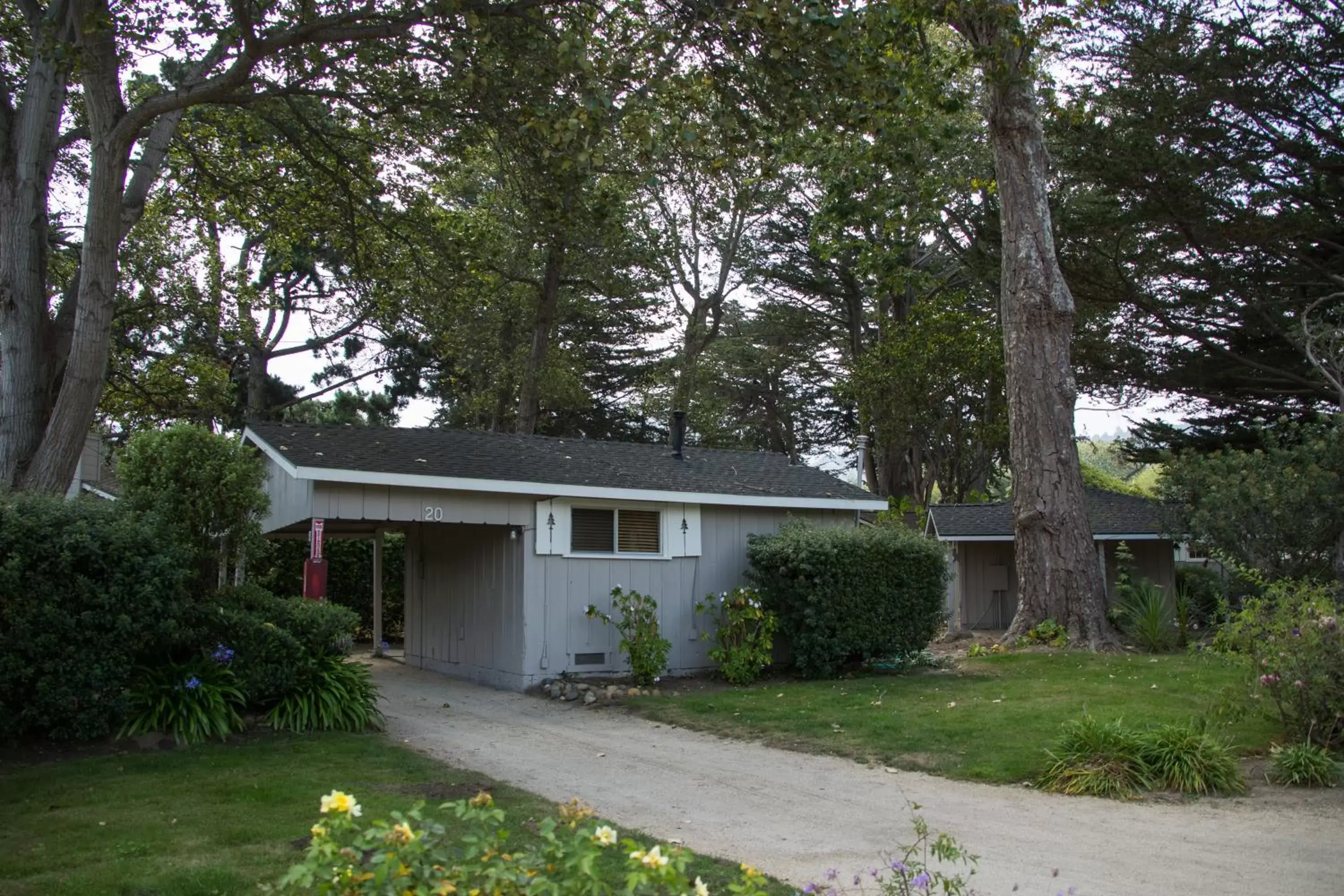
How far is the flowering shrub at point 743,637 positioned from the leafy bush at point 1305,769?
21.6ft

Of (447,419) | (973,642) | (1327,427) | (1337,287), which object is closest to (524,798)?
(973,642)

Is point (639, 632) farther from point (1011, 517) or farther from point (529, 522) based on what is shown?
point (1011, 517)

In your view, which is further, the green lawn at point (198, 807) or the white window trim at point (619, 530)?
the white window trim at point (619, 530)

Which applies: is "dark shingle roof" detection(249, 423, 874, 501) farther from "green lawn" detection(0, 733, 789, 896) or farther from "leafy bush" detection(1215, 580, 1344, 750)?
"leafy bush" detection(1215, 580, 1344, 750)

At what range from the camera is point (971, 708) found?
10.9 metres

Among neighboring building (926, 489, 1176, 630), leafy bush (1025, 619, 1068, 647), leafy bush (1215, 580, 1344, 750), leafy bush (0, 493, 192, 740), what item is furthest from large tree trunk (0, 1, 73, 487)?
neighboring building (926, 489, 1176, 630)

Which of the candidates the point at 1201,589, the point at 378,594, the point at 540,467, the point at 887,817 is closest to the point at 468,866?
the point at 887,817

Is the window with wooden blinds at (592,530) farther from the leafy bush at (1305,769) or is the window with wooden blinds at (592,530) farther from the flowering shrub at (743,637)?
the leafy bush at (1305,769)

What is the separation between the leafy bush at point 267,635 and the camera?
9633 mm

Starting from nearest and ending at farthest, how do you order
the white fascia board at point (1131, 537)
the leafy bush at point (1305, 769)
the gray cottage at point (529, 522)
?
A: the leafy bush at point (1305, 769) → the gray cottage at point (529, 522) → the white fascia board at point (1131, 537)

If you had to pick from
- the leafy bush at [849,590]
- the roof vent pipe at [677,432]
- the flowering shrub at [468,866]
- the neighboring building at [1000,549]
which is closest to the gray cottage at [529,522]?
the roof vent pipe at [677,432]

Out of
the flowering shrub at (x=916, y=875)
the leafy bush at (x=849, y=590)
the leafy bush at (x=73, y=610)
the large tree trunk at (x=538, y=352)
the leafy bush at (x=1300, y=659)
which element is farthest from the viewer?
the large tree trunk at (x=538, y=352)

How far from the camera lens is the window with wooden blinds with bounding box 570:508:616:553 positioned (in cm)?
1398

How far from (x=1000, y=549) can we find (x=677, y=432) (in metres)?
10.8
